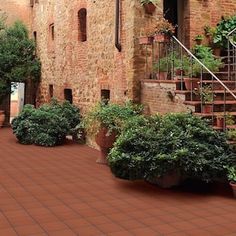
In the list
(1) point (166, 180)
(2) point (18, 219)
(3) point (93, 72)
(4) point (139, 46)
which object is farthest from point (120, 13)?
(2) point (18, 219)

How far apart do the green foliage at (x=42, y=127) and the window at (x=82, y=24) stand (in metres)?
2.71

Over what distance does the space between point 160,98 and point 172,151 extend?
255 centimetres

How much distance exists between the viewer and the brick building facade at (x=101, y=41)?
10.0 meters

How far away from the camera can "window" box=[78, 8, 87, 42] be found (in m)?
13.2

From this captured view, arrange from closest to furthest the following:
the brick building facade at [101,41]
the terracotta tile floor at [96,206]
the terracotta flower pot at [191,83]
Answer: the terracotta tile floor at [96,206], the terracotta flower pot at [191,83], the brick building facade at [101,41]

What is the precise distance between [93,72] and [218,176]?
6.43m

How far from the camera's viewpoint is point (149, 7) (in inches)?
389

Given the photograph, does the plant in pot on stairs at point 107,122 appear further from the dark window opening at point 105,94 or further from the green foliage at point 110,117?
the dark window opening at point 105,94

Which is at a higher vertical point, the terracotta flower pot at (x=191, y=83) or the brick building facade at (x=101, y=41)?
the brick building facade at (x=101, y=41)

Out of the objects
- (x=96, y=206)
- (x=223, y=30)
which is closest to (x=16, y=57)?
(x=223, y=30)

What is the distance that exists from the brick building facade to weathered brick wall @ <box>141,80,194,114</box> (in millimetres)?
59

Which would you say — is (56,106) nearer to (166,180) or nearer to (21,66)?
(21,66)

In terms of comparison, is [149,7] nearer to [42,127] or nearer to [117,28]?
[117,28]

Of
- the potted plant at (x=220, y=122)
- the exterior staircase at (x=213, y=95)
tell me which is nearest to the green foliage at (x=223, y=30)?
the exterior staircase at (x=213, y=95)
